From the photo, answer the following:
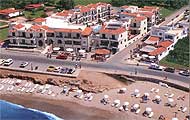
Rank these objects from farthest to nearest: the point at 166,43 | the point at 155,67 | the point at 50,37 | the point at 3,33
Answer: the point at 3,33, the point at 50,37, the point at 166,43, the point at 155,67

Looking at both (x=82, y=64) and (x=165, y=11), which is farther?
(x=165, y=11)

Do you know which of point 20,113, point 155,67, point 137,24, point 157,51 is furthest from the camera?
point 137,24

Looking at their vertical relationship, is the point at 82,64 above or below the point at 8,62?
below

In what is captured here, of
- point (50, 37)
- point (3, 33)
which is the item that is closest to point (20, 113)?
point (50, 37)

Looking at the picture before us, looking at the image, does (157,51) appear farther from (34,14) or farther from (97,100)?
(34,14)

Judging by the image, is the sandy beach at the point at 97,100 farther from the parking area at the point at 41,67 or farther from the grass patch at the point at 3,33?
the grass patch at the point at 3,33

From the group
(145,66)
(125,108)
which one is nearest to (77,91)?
(125,108)

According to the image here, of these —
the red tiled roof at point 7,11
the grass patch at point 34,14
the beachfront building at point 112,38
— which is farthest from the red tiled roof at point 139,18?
the red tiled roof at point 7,11
